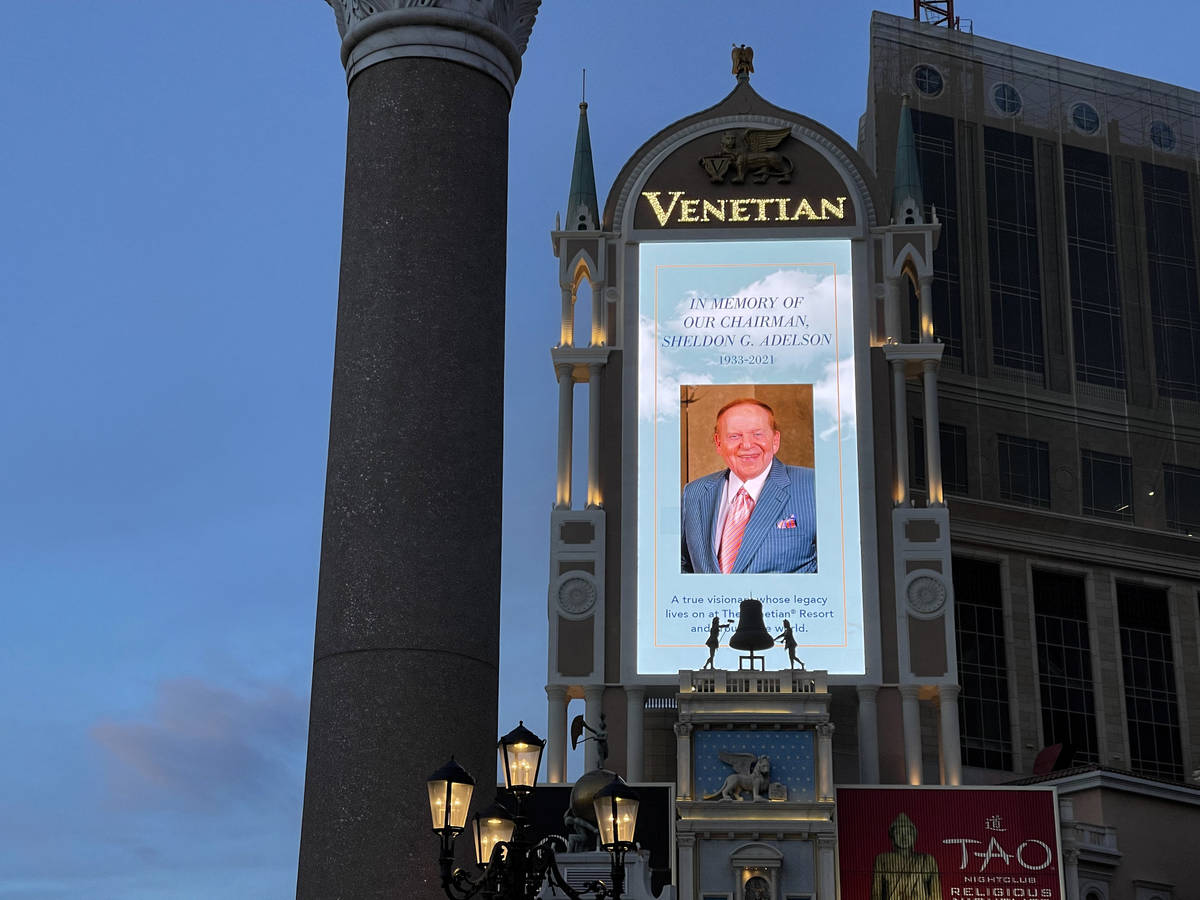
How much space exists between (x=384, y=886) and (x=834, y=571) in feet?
99.0

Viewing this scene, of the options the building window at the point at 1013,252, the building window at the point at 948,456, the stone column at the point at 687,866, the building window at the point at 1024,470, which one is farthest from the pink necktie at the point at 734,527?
the building window at the point at 1013,252

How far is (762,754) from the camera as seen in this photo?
33531 mm

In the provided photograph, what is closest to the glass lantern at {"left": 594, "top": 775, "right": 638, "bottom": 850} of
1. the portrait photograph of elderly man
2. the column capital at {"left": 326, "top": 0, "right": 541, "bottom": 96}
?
the column capital at {"left": 326, "top": 0, "right": 541, "bottom": 96}

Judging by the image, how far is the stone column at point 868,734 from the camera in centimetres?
3644

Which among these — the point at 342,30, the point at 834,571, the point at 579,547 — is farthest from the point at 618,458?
the point at 342,30

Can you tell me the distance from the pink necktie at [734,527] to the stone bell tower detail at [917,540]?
3293 mm

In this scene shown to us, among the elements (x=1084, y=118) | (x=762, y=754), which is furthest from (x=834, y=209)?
(x=1084, y=118)

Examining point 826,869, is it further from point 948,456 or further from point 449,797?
point 449,797

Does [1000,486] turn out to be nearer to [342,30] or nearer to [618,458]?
[618,458]

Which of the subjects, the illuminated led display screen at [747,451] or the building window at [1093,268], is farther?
the building window at [1093,268]

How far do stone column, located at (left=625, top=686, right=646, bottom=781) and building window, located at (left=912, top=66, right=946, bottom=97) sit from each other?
27.1m

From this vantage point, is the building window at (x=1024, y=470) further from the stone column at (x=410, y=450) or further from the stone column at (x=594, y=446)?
the stone column at (x=410, y=450)

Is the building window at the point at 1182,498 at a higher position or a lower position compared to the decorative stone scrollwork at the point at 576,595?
higher

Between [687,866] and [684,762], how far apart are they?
196 centimetres
